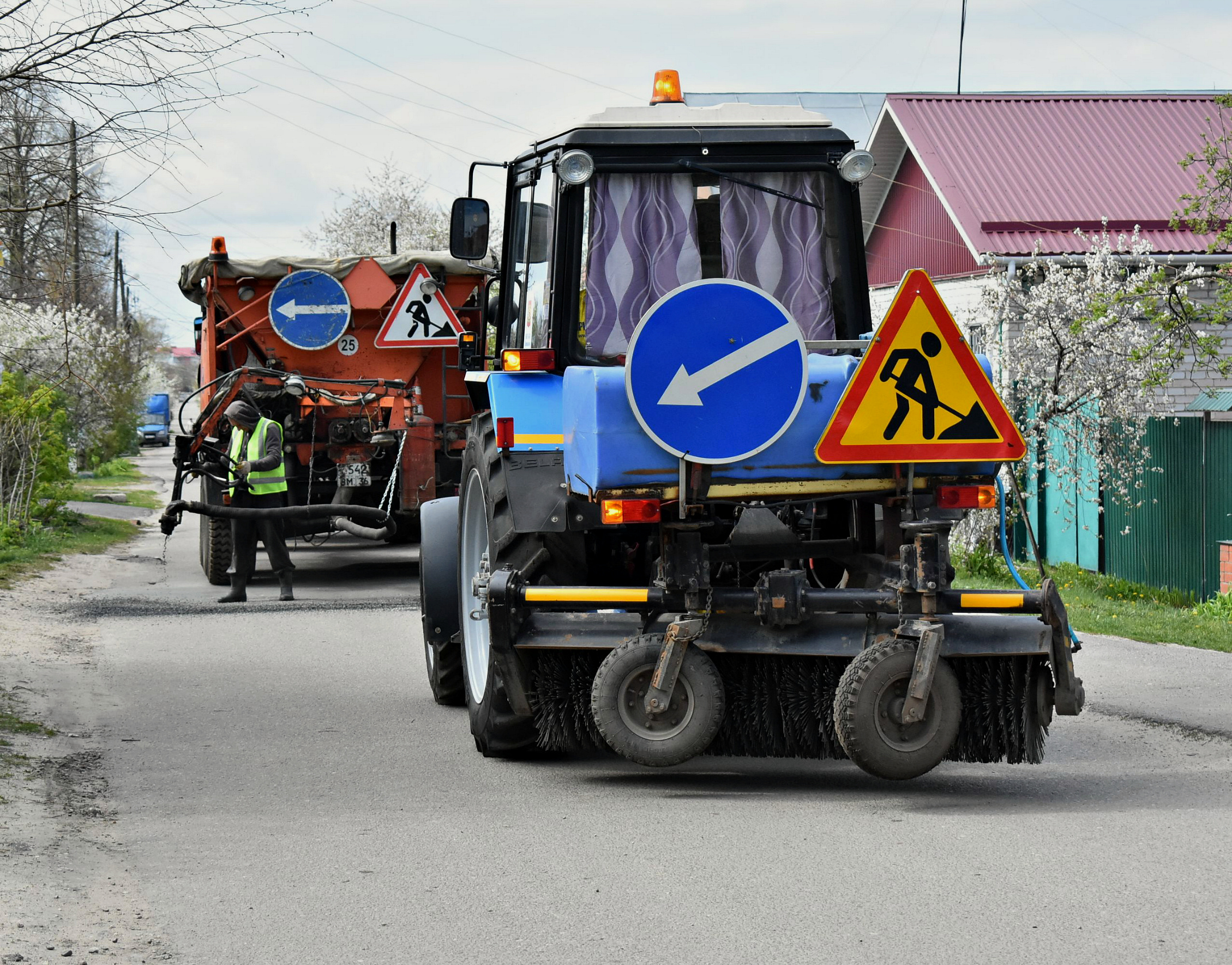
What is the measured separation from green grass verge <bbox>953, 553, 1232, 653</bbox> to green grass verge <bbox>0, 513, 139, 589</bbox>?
30.8 ft

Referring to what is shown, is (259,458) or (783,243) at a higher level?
(783,243)

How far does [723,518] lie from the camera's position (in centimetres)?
629

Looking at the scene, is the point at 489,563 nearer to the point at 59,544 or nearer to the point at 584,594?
the point at 584,594

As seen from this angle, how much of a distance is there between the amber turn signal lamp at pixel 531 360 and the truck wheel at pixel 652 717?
1.44 m

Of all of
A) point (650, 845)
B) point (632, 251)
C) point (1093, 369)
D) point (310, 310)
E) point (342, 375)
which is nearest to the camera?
point (650, 845)

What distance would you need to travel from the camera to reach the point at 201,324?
16.1 metres

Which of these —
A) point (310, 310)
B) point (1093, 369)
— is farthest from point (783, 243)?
point (1093, 369)

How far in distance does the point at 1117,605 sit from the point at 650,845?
9.58 meters

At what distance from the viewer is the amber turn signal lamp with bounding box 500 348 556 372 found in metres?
6.72

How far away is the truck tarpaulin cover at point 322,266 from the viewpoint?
15.3m

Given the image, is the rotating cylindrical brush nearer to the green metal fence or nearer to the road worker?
the road worker

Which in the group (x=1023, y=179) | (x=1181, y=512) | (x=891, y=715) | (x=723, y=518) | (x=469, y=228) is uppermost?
(x=1023, y=179)

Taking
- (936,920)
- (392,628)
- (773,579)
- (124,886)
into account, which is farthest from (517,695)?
(392,628)

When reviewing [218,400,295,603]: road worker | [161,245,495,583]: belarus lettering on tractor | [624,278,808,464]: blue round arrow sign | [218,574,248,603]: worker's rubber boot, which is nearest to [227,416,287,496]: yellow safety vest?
[218,400,295,603]: road worker
